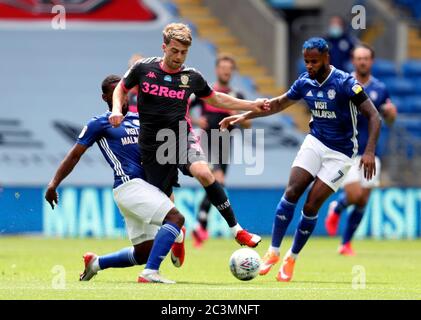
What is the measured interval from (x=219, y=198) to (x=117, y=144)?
1007 mm

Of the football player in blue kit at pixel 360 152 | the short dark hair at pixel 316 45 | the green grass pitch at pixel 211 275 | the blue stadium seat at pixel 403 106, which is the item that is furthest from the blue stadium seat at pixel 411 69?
the short dark hair at pixel 316 45

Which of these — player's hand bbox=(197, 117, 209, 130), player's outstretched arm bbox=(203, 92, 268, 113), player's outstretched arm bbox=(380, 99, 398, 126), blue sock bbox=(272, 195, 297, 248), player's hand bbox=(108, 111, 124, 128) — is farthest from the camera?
player's hand bbox=(197, 117, 209, 130)

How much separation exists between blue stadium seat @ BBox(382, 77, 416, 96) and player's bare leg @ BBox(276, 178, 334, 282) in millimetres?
12448

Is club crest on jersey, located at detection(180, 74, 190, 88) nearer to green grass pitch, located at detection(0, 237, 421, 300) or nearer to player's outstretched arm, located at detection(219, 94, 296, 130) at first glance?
player's outstretched arm, located at detection(219, 94, 296, 130)

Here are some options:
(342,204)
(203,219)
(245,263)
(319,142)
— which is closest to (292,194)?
(319,142)

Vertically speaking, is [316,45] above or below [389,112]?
above

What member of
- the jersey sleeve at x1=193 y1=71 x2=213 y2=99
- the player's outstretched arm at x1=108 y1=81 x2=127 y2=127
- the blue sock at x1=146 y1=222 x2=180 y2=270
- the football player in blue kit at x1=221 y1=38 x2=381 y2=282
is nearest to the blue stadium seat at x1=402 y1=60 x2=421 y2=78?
the football player in blue kit at x1=221 y1=38 x2=381 y2=282

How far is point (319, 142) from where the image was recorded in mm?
11609

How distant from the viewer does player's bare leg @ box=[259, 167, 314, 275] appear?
453 inches

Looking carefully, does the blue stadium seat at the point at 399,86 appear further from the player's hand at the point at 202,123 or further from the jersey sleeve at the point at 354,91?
the jersey sleeve at the point at 354,91

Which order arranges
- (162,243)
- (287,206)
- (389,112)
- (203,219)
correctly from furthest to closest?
(203,219), (389,112), (287,206), (162,243)

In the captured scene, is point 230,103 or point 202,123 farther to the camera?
point 202,123

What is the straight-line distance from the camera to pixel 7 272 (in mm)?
11977

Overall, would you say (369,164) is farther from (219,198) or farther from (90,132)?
(90,132)
